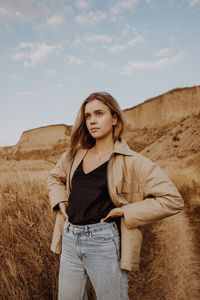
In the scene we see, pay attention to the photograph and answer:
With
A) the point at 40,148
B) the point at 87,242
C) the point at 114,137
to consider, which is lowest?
the point at 87,242

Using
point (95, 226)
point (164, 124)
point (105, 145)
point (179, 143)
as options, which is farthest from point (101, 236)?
point (164, 124)

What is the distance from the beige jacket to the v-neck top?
2.6 inches

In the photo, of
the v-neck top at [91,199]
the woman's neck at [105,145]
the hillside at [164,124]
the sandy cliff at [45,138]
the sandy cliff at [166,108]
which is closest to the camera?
the v-neck top at [91,199]

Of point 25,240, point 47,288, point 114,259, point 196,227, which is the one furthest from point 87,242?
point 196,227

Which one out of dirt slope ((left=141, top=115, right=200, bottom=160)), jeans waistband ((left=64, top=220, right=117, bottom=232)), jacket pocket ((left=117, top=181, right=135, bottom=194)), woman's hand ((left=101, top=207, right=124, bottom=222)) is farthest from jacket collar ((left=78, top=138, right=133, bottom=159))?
dirt slope ((left=141, top=115, right=200, bottom=160))

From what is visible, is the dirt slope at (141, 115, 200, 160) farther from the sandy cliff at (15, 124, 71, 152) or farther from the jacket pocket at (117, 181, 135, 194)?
the sandy cliff at (15, 124, 71, 152)

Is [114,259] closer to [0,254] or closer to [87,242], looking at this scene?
[87,242]

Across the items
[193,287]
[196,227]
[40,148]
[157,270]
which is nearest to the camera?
[193,287]

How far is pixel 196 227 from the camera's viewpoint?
188 inches

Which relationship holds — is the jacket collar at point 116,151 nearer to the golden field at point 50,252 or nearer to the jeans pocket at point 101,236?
the jeans pocket at point 101,236

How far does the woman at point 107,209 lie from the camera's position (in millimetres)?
1479

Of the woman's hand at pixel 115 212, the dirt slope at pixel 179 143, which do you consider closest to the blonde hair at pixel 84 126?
the woman's hand at pixel 115 212

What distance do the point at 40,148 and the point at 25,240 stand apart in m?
46.8

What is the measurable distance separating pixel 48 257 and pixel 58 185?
4.19ft
